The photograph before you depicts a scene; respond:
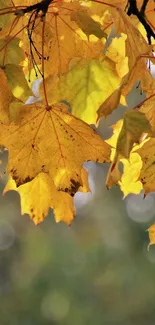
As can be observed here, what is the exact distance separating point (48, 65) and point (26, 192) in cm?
26

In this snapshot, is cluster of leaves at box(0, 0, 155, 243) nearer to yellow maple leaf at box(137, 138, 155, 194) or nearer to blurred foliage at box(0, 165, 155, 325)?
yellow maple leaf at box(137, 138, 155, 194)

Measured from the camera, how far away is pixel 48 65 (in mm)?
1197

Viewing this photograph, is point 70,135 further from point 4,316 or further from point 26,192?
point 4,316

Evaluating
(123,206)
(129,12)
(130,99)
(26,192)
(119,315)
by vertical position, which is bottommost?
(119,315)

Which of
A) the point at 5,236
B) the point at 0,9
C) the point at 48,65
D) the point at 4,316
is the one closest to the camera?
the point at 0,9

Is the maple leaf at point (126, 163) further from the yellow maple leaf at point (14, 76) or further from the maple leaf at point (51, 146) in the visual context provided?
the yellow maple leaf at point (14, 76)

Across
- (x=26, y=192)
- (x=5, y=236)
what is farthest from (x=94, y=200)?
Result: (x=26, y=192)

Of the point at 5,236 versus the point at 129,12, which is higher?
the point at 129,12

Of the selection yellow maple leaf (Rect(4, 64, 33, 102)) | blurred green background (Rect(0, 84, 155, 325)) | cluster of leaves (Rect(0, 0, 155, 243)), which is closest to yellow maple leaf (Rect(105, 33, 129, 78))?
cluster of leaves (Rect(0, 0, 155, 243))

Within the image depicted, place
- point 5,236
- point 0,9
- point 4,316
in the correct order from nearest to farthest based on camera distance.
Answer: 1. point 0,9
2. point 4,316
3. point 5,236

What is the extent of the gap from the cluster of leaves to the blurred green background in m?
5.61

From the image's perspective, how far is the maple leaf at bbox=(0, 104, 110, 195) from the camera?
1.08 metres

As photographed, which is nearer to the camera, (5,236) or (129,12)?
(129,12)

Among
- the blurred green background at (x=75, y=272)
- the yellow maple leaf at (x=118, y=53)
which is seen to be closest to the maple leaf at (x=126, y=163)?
the yellow maple leaf at (x=118, y=53)
